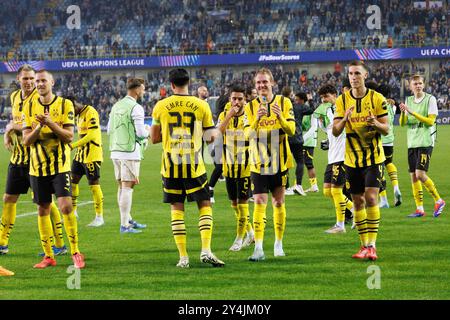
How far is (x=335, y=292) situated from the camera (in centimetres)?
788

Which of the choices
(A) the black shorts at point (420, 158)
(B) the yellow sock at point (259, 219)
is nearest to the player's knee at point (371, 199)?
(B) the yellow sock at point (259, 219)

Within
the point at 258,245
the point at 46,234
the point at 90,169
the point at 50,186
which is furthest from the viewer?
the point at 90,169

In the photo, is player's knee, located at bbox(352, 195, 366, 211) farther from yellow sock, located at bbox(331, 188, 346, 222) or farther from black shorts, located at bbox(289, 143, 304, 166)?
black shorts, located at bbox(289, 143, 304, 166)

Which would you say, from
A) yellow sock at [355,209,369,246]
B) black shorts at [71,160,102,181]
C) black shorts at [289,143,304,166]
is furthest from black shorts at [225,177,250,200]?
black shorts at [289,143,304,166]

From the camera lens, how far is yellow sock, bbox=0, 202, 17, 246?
10703mm

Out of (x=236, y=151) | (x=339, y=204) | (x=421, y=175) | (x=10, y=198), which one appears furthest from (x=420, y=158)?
(x=10, y=198)

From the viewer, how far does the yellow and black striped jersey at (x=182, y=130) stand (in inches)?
362

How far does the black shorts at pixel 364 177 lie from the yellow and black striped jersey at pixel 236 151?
154cm

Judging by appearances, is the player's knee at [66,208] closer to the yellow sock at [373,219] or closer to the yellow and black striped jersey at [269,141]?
the yellow and black striped jersey at [269,141]

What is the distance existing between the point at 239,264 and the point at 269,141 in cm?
157

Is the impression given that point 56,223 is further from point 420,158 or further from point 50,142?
point 420,158

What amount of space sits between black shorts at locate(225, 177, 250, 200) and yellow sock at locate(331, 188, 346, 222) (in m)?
2.03

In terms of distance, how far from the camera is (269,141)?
Answer: 9.91m

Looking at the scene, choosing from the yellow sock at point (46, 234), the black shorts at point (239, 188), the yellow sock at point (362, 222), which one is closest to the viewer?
the yellow sock at point (46, 234)
